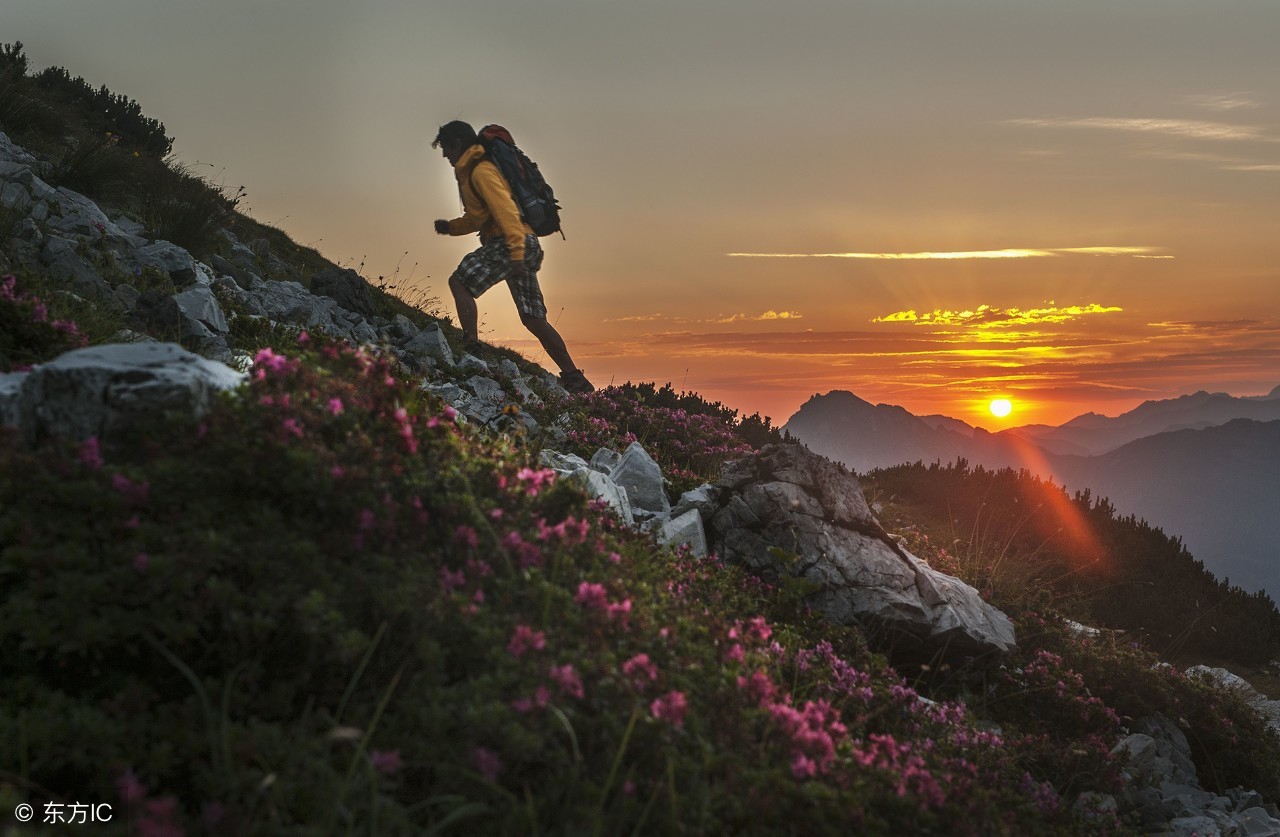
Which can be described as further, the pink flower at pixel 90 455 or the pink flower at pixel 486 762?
the pink flower at pixel 90 455

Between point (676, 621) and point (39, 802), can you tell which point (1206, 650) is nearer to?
point (676, 621)

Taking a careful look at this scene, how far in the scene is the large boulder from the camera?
7680mm

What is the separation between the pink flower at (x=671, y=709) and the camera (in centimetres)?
367

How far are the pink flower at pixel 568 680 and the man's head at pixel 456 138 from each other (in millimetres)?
11711

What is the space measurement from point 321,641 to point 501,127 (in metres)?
11.9

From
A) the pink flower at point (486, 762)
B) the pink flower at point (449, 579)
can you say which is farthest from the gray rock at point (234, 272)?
the pink flower at point (486, 762)

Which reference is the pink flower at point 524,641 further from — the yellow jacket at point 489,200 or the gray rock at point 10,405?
the yellow jacket at point 489,200

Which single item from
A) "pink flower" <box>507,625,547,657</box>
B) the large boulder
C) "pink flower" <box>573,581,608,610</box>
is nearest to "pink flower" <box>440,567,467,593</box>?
"pink flower" <box>507,625,547,657</box>

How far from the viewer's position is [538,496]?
198 inches

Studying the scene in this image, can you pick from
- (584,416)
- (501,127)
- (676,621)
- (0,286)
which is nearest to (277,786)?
(676,621)

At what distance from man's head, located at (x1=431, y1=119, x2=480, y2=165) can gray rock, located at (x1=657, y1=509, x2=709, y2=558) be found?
8188 millimetres

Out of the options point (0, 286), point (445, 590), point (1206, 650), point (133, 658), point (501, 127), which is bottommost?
point (1206, 650)

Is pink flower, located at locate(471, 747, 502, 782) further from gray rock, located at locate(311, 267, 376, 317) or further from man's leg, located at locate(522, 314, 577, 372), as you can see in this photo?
gray rock, located at locate(311, 267, 376, 317)

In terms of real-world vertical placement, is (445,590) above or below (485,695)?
above
